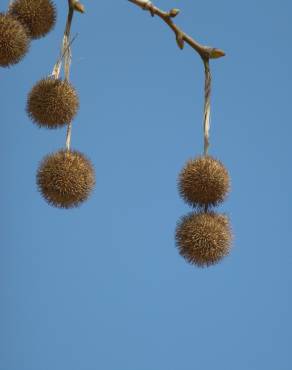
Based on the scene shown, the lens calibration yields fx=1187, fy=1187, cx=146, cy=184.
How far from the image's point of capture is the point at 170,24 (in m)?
2.77

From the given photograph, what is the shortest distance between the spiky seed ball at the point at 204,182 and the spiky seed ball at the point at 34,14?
47 centimetres

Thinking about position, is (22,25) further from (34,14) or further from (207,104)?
(207,104)

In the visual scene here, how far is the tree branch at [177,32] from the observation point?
276 centimetres

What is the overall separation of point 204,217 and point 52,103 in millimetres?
434

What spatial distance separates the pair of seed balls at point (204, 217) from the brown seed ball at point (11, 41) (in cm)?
47

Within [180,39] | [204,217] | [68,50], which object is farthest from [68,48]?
[204,217]

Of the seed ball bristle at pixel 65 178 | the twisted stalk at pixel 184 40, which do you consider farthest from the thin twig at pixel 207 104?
the seed ball bristle at pixel 65 178

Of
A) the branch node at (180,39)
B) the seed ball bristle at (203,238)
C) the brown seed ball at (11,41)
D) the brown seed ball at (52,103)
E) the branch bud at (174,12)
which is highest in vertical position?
the branch bud at (174,12)

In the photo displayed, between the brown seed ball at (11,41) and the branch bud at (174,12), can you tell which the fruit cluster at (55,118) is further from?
the branch bud at (174,12)

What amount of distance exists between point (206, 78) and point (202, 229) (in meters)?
0.38

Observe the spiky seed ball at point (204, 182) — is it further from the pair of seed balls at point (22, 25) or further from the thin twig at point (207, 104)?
the pair of seed balls at point (22, 25)

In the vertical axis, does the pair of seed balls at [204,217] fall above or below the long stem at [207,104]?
below

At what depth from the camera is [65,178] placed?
269 centimetres

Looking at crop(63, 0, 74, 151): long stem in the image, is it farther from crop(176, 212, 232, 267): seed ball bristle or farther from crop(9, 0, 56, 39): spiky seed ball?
crop(176, 212, 232, 267): seed ball bristle
